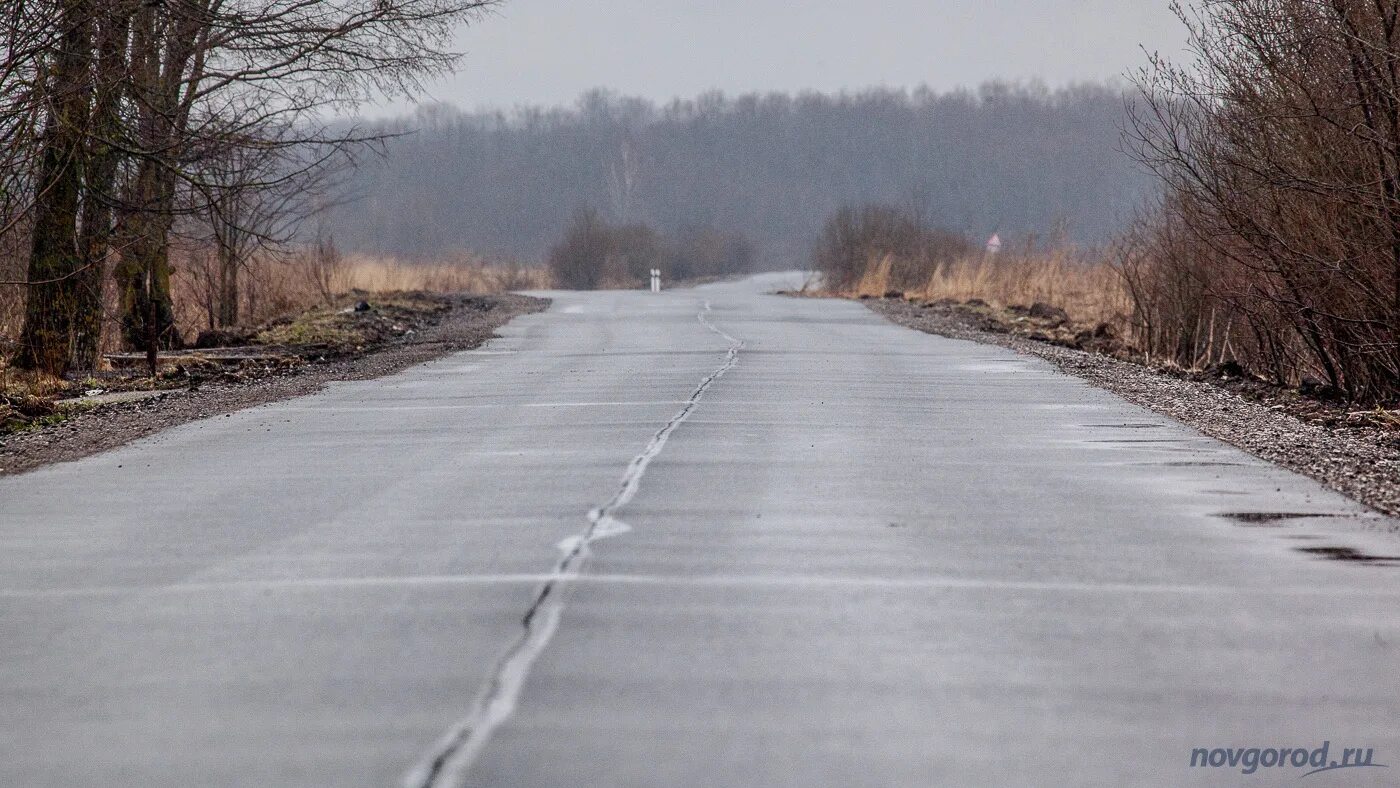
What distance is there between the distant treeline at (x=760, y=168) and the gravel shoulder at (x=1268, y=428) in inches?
4718

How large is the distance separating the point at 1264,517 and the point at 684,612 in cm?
390

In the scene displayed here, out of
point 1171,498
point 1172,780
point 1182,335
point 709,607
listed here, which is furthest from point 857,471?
point 1182,335

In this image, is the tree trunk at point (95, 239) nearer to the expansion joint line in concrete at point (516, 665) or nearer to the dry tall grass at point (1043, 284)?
the expansion joint line in concrete at point (516, 665)

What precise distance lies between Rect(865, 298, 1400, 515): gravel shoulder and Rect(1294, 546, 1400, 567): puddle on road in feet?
4.08

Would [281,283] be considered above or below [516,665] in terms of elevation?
above

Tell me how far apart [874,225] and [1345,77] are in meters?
A: 42.1

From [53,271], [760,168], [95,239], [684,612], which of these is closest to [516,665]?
Answer: [684,612]

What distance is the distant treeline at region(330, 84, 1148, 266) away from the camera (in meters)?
150

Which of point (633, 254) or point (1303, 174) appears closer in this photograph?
point (1303, 174)

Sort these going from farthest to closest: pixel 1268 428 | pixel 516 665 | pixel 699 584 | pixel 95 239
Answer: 1. pixel 95 239
2. pixel 1268 428
3. pixel 699 584
4. pixel 516 665

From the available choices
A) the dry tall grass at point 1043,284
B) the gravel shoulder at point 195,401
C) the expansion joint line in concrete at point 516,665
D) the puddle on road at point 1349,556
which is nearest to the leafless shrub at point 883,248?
the dry tall grass at point 1043,284

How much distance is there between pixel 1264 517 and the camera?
8852mm

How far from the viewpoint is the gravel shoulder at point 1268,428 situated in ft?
33.8

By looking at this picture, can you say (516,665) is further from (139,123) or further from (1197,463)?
(139,123)
